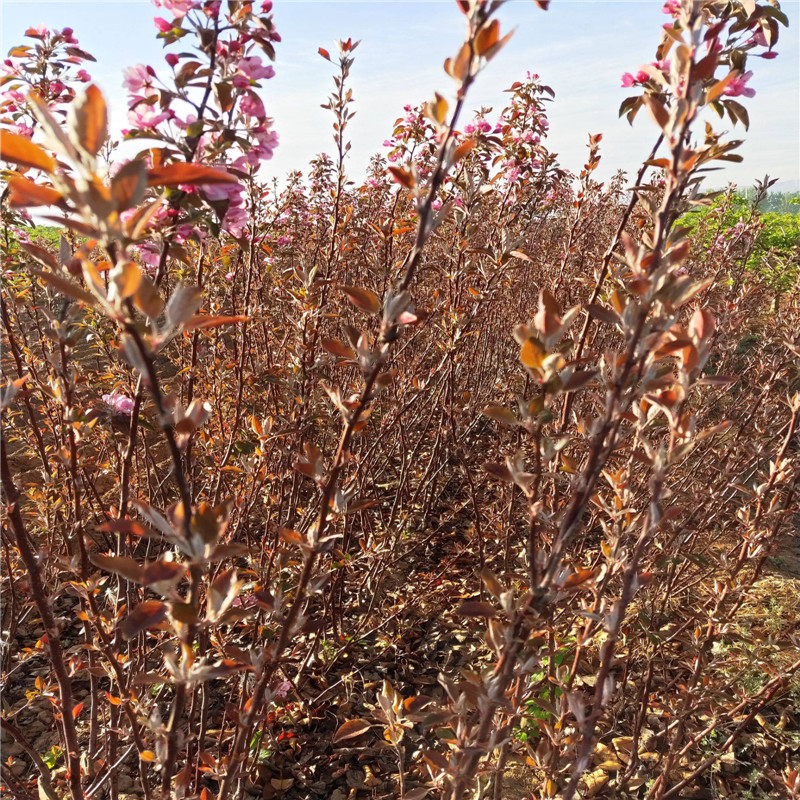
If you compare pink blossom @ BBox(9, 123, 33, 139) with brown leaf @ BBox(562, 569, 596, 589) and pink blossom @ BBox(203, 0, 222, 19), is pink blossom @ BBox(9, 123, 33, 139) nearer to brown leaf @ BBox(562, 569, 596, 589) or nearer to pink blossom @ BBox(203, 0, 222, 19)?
pink blossom @ BBox(203, 0, 222, 19)

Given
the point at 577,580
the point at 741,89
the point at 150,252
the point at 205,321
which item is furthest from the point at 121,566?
the point at 741,89

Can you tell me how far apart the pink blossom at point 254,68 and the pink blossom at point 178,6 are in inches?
5.9

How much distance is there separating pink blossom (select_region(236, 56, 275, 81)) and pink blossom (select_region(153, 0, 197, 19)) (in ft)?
0.49

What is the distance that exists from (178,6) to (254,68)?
204 millimetres

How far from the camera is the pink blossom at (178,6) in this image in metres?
1.24

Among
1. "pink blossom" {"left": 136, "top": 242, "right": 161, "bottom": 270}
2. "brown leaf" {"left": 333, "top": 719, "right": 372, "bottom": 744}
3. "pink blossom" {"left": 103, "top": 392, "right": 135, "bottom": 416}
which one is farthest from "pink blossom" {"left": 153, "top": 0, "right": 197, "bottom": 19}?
"brown leaf" {"left": 333, "top": 719, "right": 372, "bottom": 744}

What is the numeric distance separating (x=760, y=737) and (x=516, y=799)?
3.44ft

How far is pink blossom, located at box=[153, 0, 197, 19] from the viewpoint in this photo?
1243 millimetres

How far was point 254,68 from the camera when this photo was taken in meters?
1.29

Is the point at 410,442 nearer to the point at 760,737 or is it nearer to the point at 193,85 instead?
the point at 760,737

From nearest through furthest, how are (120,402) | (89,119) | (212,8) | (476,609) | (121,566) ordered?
(89,119)
(121,566)
(476,609)
(212,8)
(120,402)

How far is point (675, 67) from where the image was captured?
33.9 inches

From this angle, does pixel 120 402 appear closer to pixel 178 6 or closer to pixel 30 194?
pixel 178 6

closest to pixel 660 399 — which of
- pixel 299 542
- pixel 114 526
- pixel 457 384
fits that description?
pixel 299 542
